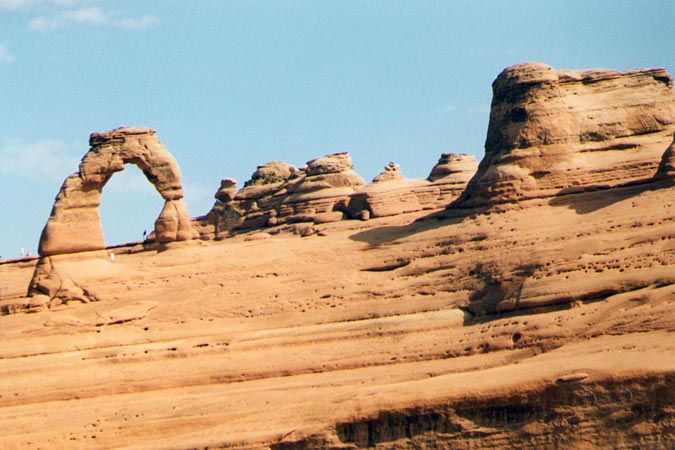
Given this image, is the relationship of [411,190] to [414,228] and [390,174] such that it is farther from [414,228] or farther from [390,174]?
[414,228]

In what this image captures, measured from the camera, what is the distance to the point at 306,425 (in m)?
48.4

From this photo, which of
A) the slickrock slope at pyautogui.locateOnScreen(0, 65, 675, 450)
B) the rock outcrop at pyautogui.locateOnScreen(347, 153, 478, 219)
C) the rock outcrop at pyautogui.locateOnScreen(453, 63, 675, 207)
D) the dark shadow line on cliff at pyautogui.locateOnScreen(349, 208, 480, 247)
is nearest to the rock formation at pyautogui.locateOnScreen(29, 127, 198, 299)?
the slickrock slope at pyautogui.locateOnScreen(0, 65, 675, 450)

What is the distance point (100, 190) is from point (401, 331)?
534 inches

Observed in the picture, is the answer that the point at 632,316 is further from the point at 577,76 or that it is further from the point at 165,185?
the point at 165,185

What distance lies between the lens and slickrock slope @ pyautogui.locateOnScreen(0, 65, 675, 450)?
46.3m

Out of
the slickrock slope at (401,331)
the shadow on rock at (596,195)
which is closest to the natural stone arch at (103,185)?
the slickrock slope at (401,331)

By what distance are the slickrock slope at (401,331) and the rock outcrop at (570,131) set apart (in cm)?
10

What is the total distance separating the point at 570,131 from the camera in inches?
2296

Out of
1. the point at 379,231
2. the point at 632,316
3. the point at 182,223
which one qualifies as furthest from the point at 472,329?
the point at 182,223

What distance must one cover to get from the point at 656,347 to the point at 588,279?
5.48m

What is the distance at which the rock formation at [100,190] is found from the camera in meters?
61.5

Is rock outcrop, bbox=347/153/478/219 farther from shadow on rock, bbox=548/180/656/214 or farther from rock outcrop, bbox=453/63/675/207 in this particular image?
shadow on rock, bbox=548/180/656/214

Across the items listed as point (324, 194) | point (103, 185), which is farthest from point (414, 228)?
point (324, 194)

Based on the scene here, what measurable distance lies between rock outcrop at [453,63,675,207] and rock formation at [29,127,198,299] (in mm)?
9490
